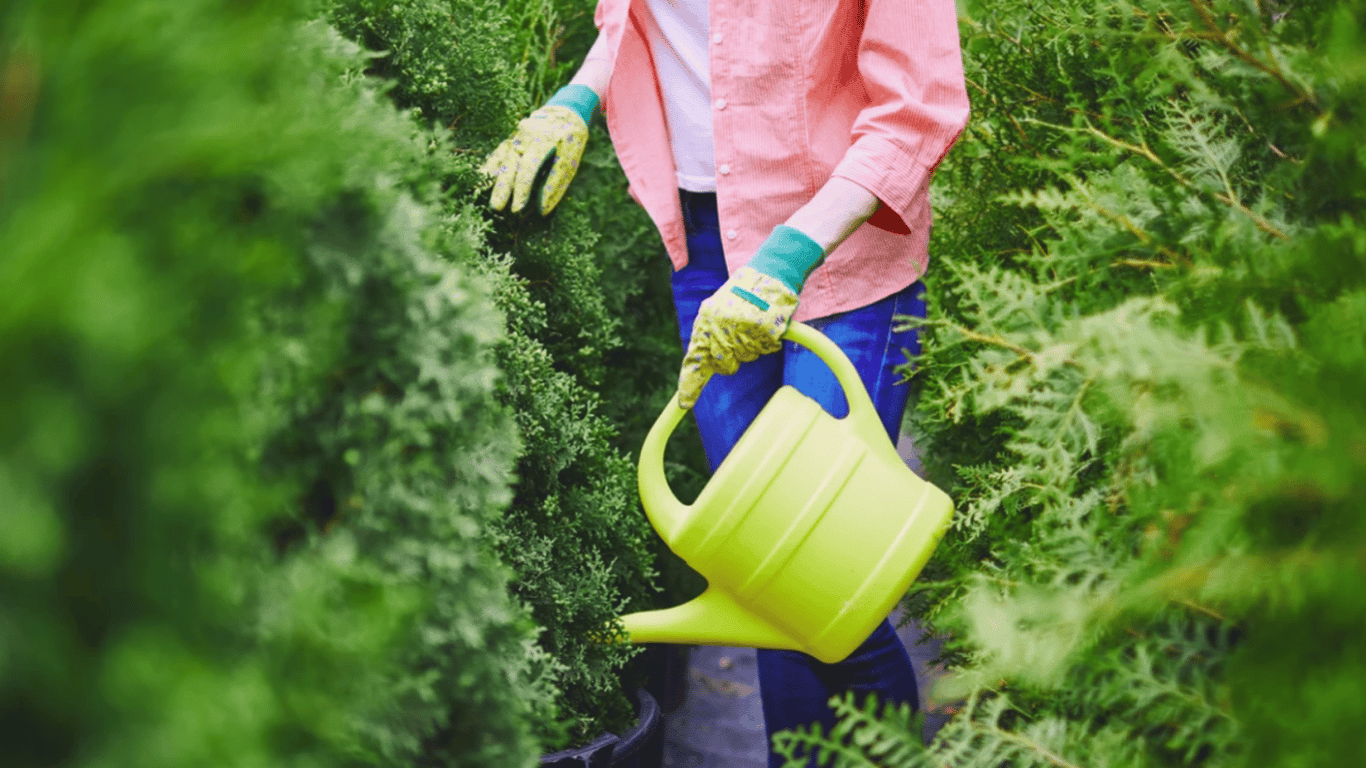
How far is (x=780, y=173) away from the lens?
181cm

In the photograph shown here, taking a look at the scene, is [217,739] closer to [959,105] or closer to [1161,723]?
[1161,723]

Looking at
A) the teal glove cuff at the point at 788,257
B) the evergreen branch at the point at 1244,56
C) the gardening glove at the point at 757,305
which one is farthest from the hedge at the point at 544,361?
the evergreen branch at the point at 1244,56

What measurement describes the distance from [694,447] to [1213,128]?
1957 millimetres

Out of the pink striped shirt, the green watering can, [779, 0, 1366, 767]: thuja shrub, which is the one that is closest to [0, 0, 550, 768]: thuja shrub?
[779, 0, 1366, 767]: thuja shrub

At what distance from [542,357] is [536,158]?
39 cm

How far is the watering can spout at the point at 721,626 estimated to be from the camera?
1595mm

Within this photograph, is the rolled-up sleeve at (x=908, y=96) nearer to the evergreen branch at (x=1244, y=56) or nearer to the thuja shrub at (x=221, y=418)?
the evergreen branch at (x=1244, y=56)

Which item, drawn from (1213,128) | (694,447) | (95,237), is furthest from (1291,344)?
(694,447)

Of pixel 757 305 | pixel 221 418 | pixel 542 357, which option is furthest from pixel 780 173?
pixel 221 418

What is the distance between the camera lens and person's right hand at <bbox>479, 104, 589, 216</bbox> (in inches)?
70.5

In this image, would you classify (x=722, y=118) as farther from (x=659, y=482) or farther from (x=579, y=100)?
(x=659, y=482)

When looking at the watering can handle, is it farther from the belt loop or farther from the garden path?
the garden path

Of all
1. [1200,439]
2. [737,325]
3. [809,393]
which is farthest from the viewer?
[809,393]

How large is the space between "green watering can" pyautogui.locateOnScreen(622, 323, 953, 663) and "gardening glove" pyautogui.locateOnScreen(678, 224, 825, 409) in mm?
123
